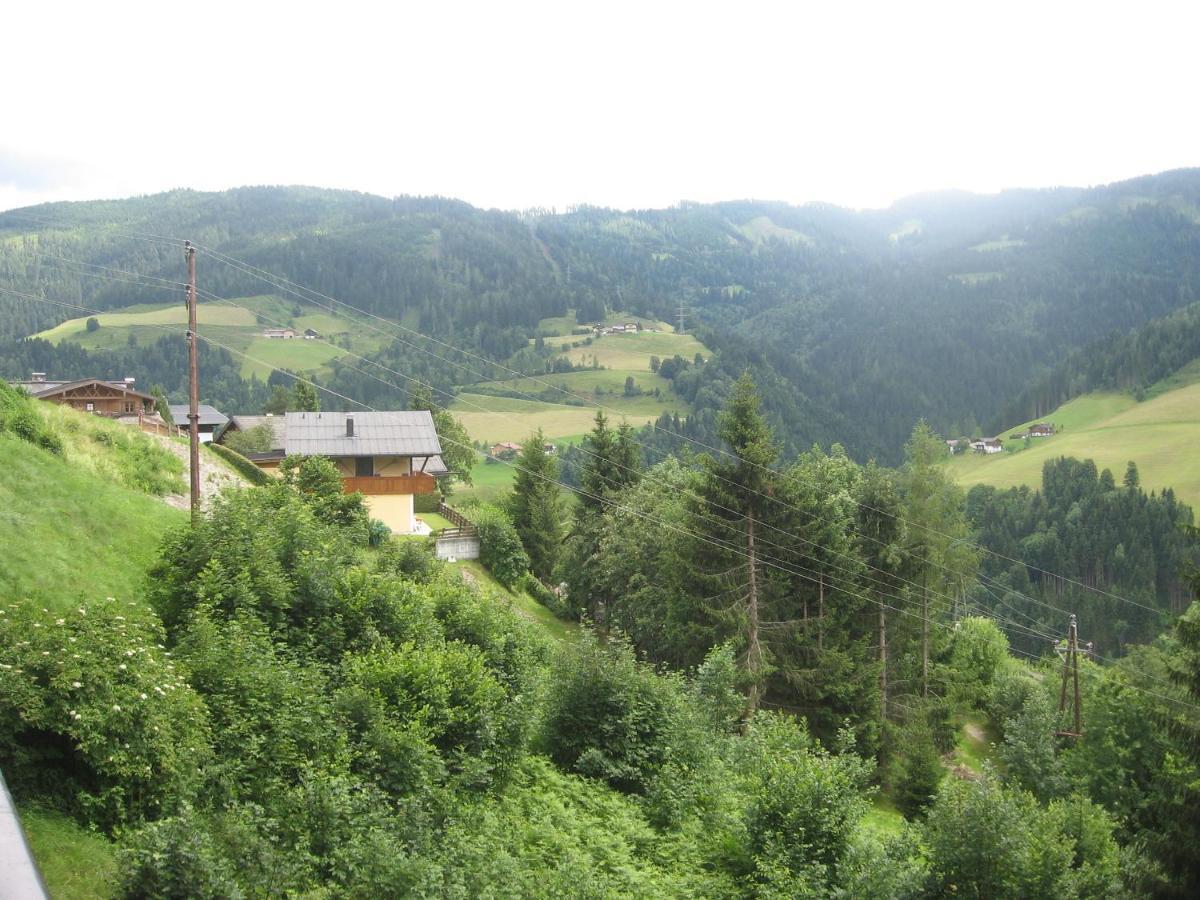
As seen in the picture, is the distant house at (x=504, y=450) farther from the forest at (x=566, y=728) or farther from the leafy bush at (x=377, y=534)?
the forest at (x=566, y=728)

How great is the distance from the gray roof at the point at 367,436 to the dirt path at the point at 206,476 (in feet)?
18.2

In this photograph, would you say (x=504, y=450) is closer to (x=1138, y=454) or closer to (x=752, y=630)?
(x=1138, y=454)

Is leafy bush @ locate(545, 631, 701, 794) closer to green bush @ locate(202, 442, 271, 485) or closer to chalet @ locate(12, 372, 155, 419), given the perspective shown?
green bush @ locate(202, 442, 271, 485)

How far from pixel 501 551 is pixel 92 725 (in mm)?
38879

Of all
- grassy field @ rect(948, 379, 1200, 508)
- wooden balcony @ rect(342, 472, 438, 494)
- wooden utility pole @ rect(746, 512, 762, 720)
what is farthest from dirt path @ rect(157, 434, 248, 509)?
grassy field @ rect(948, 379, 1200, 508)

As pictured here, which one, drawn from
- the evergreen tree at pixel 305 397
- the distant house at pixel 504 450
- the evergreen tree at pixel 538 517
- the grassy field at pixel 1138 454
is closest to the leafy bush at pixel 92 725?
the evergreen tree at pixel 538 517

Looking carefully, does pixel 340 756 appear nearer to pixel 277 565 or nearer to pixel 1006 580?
pixel 277 565

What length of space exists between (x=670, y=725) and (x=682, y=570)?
51.9 feet

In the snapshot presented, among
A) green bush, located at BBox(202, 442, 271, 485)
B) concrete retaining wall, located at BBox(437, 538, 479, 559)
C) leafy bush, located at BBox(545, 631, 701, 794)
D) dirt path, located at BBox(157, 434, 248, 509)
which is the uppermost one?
dirt path, located at BBox(157, 434, 248, 509)

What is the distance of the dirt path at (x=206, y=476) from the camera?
30798 mm

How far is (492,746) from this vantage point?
1803cm

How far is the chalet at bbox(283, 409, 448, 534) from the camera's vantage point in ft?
159

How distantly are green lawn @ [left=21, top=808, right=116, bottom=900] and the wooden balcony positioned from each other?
120 feet

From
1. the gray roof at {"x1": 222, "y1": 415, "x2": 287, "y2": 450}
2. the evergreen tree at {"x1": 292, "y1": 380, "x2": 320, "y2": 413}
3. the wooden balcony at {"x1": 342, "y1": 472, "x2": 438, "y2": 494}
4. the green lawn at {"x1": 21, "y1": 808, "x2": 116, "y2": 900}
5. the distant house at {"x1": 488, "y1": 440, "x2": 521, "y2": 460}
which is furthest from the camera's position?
the distant house at {"x1": 488, "y1": 440, "x2": 521, "y2": 460}
